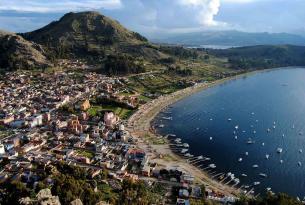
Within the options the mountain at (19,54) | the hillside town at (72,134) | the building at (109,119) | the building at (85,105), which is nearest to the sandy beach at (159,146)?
the hillside town at (72,134)

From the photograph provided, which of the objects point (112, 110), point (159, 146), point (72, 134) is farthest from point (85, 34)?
point (159, 146)

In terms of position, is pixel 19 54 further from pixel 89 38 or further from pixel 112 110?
pixel 112 110

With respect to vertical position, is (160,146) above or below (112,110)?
below

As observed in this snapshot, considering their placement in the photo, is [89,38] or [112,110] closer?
[112,110]

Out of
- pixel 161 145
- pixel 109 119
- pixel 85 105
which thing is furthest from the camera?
pixel 85 105

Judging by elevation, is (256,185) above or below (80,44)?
below

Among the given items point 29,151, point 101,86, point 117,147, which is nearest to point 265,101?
point 101,86

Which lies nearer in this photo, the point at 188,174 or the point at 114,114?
the point at 188,174

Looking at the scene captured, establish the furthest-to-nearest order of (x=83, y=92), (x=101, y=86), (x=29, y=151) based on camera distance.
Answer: (x=101, y=86), (x=83, y=92), (x=29, y=151)

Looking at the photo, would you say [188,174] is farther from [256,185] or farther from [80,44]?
[80,44]
